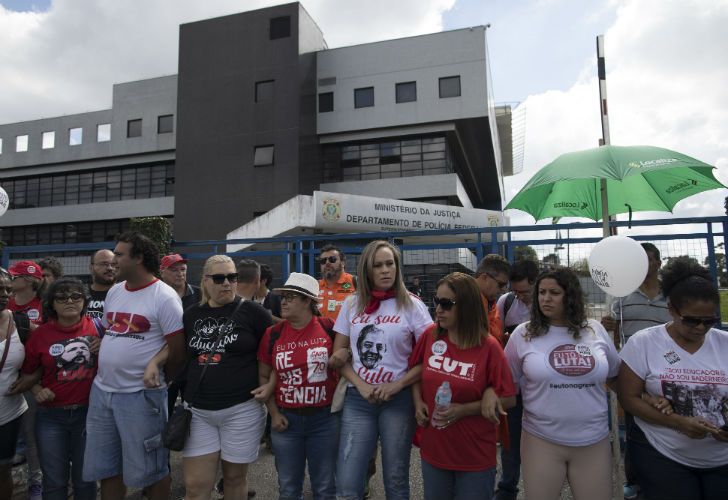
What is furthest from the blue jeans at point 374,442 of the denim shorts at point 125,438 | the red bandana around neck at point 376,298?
the denim shorts at point 125,438

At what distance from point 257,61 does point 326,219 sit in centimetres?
1540

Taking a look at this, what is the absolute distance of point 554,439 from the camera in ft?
8.75

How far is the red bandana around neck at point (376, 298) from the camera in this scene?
304 cm

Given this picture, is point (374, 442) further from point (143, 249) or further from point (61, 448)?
point (61, 448)

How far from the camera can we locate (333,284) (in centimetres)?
508

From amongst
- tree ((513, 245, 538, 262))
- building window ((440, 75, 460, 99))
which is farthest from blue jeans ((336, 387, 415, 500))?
building window ((440, 75, 460, 99))

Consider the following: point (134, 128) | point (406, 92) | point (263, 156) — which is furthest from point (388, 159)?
point (134, 128)

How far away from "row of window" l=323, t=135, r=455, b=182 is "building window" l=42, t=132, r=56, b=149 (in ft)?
65.0

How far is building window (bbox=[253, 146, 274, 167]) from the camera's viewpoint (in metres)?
23.8

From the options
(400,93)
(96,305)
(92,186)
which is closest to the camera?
(96,305)

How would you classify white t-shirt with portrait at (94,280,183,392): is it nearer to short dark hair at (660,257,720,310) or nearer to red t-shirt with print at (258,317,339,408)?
red t-shirt with print at (258,317,339,408)

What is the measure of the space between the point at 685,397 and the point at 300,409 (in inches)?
85.6

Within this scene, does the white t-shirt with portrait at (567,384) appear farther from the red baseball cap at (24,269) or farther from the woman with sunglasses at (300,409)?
the red baseball cap at (24,269)

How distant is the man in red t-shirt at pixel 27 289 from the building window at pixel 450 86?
21.5 m
